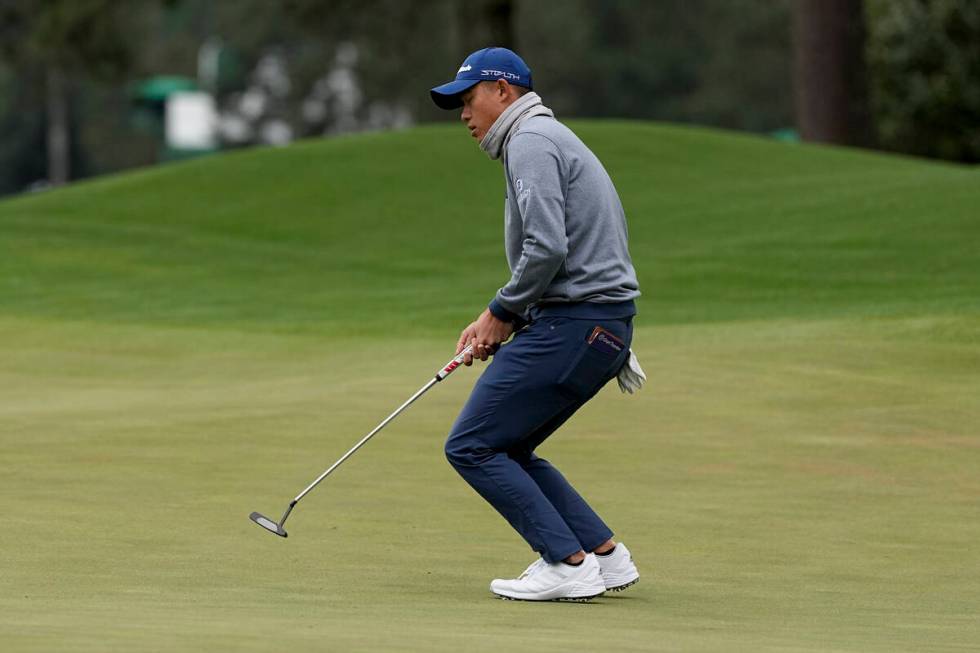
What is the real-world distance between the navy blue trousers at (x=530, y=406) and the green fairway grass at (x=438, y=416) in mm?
373

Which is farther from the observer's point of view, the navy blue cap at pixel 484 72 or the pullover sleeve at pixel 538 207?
the navy blue cap at pixel 484 72

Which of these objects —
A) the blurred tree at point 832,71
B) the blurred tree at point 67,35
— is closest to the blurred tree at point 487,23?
the blurred tree at point 832,71

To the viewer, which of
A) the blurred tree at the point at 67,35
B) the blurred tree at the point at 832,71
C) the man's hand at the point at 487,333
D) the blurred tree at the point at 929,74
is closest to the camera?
the man's hand at the point at 487,333

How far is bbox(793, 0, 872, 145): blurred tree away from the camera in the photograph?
35.1 metres

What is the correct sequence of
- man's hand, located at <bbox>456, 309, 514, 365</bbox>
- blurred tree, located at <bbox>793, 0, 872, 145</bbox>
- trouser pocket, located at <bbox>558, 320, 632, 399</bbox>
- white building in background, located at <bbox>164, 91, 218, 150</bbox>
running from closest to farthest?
1. trouser pocket, located at <bbox>558, 320, 632, 399</bbox>
2. man's hand, located at <bbox>456, 309, 514, 365</bbox>
3. blurred tree, located at <bbox>793, 0, 872, 145</bbox>
4. white building in background, located at <bbox>164, 91, 218, 150</bbox>

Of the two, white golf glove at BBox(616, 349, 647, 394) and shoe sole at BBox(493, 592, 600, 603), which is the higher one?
white golf glove at BBox(616, 349, 647, 394)

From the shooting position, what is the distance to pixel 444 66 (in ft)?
254

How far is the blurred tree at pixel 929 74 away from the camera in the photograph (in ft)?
132

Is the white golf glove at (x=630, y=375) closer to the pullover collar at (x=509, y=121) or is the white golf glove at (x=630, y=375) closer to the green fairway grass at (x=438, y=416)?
the green fairway grass at (x=438, y=416)

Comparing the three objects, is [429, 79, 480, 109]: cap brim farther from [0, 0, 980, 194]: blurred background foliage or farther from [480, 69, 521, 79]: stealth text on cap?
[0, 0, 980, 194]: blurred background foliage

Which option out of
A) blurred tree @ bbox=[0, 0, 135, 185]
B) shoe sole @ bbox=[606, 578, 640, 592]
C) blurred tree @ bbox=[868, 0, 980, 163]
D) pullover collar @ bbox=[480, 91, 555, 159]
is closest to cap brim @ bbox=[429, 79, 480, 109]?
pullover collar @ bbox=[480, 91, 555, 159]

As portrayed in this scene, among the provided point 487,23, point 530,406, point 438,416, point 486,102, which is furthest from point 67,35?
point 530,406

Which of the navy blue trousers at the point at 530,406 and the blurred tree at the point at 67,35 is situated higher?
the navy blue trousers at the point at 530,406

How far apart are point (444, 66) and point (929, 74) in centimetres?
3817
